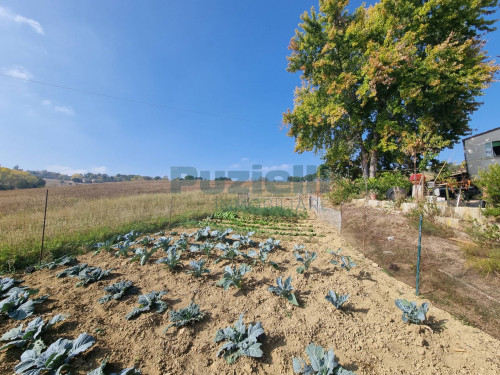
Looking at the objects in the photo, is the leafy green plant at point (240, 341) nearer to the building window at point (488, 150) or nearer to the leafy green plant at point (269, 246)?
the leafy green plant at point (269, 246)

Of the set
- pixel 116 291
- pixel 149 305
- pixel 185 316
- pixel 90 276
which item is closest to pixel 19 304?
pixel 90 276

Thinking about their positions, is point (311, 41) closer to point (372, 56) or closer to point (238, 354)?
point (372, 56)

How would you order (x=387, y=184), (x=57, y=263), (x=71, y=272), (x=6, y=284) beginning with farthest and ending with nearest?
(x=387, y=184) < (x=57, y=263) < (x=71, y=272) < (x=6, y=284)

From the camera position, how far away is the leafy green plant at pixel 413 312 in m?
2.18

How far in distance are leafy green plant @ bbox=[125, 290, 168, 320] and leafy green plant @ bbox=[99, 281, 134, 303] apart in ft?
1.45

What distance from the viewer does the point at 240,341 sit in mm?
1981

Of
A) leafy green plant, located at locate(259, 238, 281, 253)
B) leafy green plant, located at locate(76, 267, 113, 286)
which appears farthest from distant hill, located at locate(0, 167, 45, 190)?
leafy green plant, located at locate(259, 238, 281, 253)

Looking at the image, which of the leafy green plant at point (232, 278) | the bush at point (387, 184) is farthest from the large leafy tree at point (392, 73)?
the leafy green plant at point (232, 278)

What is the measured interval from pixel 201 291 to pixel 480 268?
4765 millimetres

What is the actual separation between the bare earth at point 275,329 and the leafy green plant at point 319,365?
0.61 ft

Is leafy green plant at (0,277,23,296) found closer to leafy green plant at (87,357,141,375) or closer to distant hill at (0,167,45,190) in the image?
leafy green plant at (87,357,141,375)

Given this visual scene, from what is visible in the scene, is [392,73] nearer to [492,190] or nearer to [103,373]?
[492,190]

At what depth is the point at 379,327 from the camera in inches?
88.7

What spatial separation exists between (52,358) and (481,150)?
50.2ft
